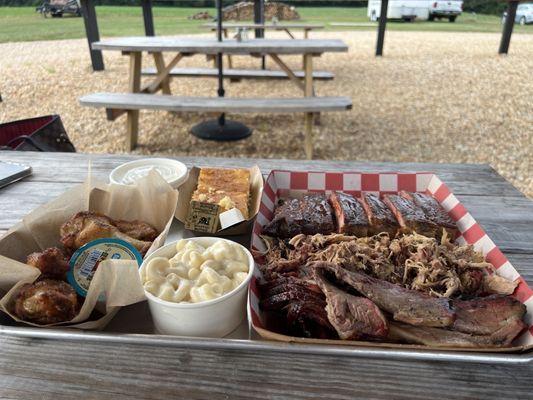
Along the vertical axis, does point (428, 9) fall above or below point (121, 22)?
above

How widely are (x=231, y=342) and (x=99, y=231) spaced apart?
70 cm

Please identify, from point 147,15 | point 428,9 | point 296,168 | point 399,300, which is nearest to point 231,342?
point 399,300

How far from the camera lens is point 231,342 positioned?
1.07 m

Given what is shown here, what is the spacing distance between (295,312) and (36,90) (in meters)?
8.04

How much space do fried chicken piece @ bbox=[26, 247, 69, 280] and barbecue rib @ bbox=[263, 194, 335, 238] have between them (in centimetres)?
72

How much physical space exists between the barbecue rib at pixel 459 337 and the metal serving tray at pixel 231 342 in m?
0.03

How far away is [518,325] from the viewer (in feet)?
3.45

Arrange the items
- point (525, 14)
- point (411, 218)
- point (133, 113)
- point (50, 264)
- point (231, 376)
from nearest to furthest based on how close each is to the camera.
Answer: point (231, 376) < point (50, 264) < point (411, 218) < point (133, 113) < point (525, 14)

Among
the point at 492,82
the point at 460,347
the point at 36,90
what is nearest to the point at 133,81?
the point at 36,90

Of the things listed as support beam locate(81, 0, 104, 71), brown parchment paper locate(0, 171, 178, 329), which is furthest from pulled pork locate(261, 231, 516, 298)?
support beam locate(81, 0, 104, 71)

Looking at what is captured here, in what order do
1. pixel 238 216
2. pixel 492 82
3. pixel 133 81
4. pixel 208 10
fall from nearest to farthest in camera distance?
pixel 238 216
pixel 133 81
pixel 492 82
pixel 208 10

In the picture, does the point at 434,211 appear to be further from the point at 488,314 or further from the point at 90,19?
the point at 90,19

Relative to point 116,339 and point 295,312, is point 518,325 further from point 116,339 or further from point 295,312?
point 116,339

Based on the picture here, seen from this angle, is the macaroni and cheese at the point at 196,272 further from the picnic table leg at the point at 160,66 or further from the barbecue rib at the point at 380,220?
the picnic table leg at the point at 160,66
